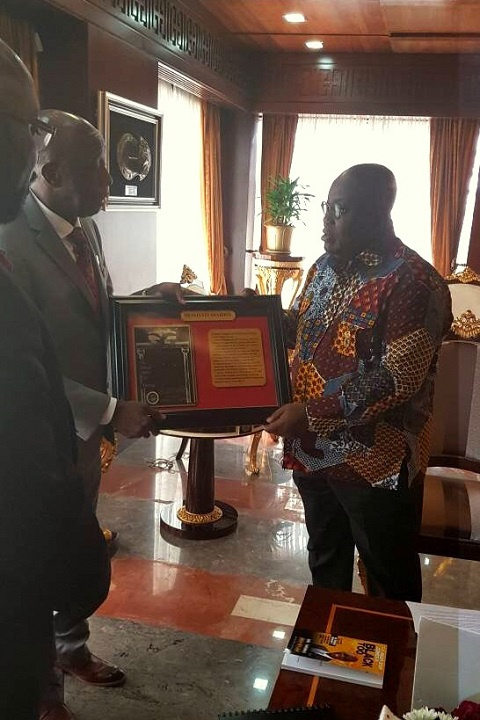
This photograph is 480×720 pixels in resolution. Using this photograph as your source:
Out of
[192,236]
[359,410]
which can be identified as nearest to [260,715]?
[359,410]

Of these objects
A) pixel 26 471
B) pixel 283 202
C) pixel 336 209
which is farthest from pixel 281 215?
pixel 26 471

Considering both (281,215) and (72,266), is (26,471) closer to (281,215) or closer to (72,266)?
(72,266)

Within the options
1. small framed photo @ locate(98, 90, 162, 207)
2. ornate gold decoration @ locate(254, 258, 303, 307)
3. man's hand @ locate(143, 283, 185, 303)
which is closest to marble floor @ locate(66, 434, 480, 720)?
man's hand @ locate(143, 283, 185, 303)

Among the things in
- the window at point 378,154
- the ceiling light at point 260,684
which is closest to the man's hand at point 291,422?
the ceiling light at point 260,684

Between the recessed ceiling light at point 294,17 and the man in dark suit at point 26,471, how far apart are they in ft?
14.6

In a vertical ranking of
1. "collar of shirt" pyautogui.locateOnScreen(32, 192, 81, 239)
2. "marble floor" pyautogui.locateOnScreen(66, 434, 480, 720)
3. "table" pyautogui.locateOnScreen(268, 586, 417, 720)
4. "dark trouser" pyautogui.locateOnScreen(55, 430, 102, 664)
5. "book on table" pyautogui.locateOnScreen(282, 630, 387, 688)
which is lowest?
"marble floor" pyautogui.locateOnScreen(66, 434, 480, 720)

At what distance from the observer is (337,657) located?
1.30m

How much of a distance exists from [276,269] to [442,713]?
4.80m

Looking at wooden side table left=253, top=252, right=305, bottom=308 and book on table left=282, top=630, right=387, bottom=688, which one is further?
wooden side table left=253, top=252, right=305, bottom=308

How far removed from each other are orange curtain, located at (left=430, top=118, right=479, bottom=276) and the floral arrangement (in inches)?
215

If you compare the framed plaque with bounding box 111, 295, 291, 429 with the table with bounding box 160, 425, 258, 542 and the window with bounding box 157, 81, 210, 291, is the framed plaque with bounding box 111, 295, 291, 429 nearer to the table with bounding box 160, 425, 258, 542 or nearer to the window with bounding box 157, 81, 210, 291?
the table with bounding box 160, 425, 258, 542

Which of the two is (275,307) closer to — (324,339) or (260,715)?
(324,339)

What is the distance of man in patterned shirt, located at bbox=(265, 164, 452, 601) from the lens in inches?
62.5

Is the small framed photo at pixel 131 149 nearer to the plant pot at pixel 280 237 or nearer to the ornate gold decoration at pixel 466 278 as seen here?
the plant pot at pixel 280 237
